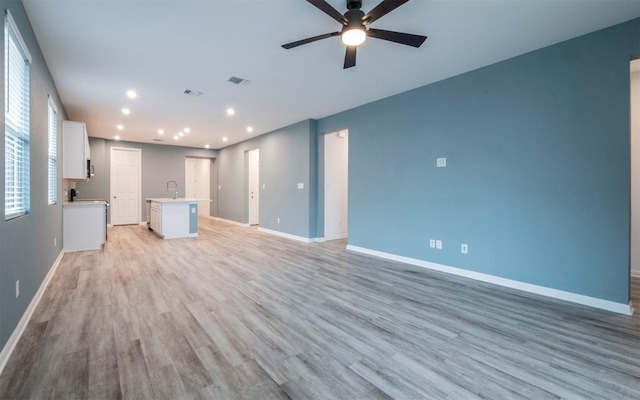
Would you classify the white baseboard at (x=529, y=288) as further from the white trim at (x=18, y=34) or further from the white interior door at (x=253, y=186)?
the white interior door at (x=253, y=186)

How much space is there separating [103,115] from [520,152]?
297 inches

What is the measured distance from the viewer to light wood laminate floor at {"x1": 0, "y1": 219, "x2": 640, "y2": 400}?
5.53 feet

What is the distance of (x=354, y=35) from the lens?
236 cm

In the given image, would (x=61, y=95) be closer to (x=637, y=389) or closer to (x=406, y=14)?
(x=406, y=14)

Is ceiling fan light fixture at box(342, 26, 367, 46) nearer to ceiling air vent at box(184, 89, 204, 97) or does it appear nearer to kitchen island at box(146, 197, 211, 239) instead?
ceiling air vent at box(184, 89, 204, 97)

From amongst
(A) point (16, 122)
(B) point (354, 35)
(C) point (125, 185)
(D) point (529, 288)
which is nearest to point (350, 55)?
(B) point (354, 35)

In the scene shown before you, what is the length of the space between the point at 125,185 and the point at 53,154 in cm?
535

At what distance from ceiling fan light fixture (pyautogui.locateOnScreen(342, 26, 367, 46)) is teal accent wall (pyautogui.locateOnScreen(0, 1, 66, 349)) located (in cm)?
242

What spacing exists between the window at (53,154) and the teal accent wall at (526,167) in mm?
4983

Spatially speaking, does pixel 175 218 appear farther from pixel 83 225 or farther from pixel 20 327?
pixel 20 327

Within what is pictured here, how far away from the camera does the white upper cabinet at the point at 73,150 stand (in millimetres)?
4961

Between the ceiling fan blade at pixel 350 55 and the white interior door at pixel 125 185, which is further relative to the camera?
the white interior door at pixel 125 185

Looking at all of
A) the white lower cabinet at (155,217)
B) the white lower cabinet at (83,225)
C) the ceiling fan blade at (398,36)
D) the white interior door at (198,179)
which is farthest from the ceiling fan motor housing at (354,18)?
the white interior door at (198,179)

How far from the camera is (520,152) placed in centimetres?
336
